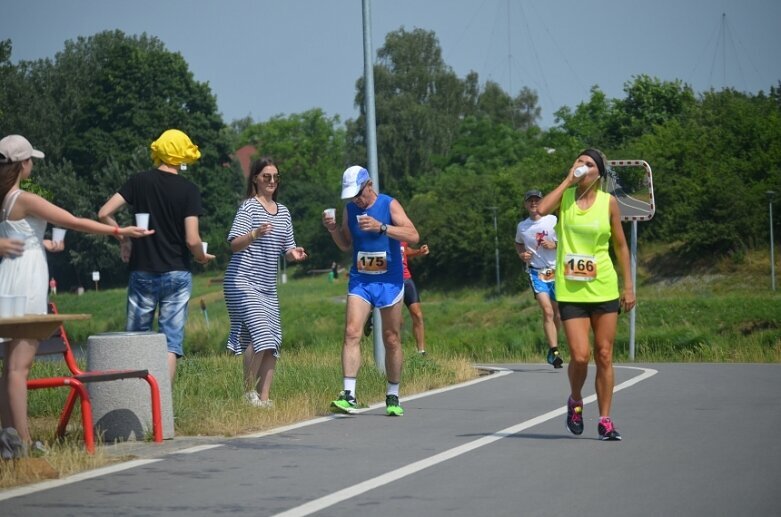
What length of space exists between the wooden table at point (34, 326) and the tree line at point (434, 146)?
131ft

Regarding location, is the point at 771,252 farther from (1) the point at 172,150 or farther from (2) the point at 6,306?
(2) the point at 6,306

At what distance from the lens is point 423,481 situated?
24.8 feet

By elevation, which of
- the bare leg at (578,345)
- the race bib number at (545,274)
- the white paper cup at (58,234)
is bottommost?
the bare leg at (578,345)

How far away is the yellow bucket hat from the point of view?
35.5 feet

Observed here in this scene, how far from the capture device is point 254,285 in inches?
465

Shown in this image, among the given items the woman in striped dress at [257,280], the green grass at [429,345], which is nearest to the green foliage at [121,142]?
the green grass at [429,345]

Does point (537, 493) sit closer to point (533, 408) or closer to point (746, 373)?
point (533, 408)

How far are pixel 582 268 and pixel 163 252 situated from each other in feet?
10.7

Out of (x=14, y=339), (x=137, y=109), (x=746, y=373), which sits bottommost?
(x=746, y=373)

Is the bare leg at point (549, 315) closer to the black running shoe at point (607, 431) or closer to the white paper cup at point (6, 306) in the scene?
the black running shoe at point (607, 431)

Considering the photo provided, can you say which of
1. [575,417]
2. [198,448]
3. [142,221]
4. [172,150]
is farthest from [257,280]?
[575,417]

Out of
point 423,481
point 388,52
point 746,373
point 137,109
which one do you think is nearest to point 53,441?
point 423,481

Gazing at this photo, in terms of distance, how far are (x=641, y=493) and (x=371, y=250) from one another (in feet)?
16.0

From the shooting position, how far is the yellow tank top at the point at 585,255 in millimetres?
9719
